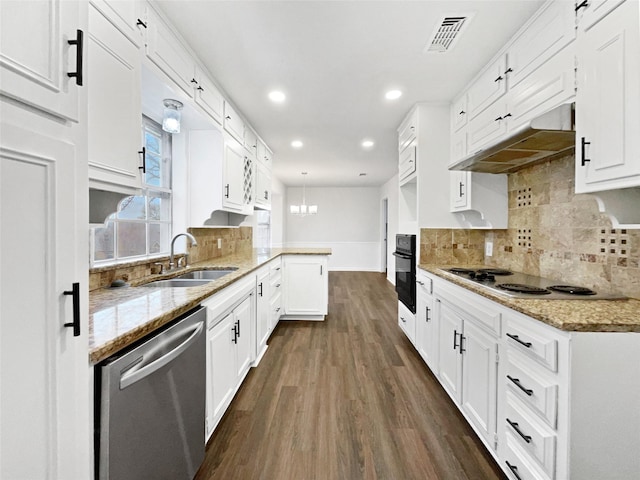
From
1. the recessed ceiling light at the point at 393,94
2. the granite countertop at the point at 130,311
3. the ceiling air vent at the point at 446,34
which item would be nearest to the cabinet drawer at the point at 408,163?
the recessed ceiling light at the point at 393,94

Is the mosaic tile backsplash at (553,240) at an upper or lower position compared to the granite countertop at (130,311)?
upper

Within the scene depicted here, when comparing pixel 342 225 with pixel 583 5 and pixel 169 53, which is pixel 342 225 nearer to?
pixel 169 53

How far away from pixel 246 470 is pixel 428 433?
105 cm

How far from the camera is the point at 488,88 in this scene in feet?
7.39

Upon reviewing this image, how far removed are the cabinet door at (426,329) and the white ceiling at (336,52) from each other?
5.87 feet

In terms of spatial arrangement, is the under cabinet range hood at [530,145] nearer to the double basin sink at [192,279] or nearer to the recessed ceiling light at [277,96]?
→ the recessed ceiling light at [277,96]

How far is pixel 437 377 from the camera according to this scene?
93.5 inches

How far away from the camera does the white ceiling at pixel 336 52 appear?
1.71m

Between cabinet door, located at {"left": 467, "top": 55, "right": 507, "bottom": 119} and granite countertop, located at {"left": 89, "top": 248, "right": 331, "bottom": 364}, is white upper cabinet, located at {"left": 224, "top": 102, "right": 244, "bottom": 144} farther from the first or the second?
cabinet door, located at {"left": 467, "top": 55, "right": 507, "bottom": 119}

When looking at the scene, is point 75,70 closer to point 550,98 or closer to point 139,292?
point 139,292

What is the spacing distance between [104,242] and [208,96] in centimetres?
130

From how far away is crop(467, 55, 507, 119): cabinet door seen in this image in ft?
6.85

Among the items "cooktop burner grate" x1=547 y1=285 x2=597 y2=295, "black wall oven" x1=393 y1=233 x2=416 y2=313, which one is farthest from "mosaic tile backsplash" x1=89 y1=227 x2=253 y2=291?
"cooktop burner grate" x1=547 y1=285 x2=597 y2=295

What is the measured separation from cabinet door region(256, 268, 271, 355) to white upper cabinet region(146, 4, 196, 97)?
1.59m
